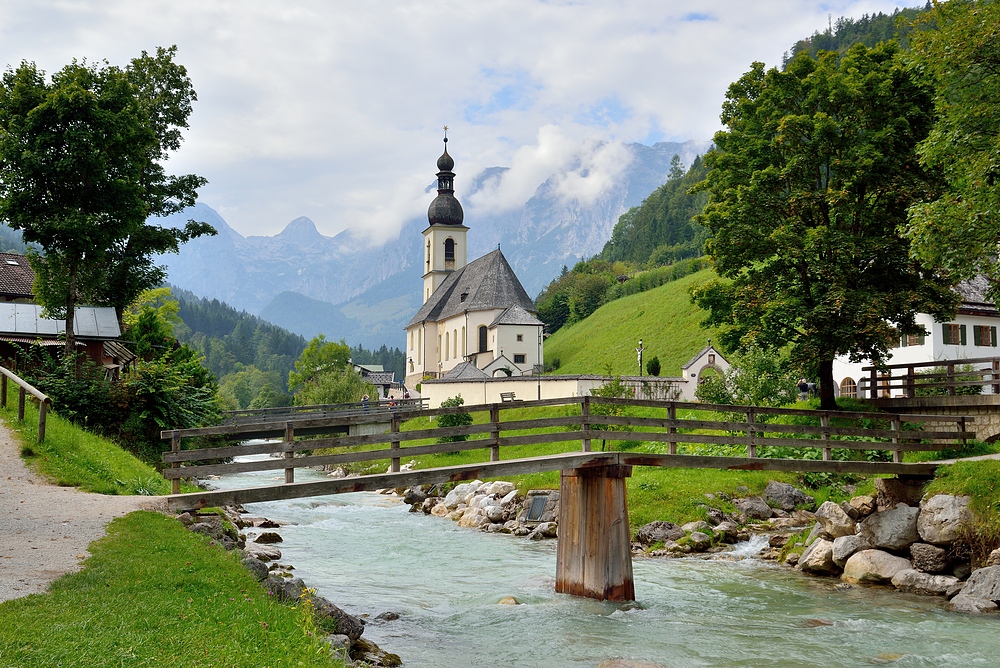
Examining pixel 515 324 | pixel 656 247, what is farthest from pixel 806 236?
pixel 656 247

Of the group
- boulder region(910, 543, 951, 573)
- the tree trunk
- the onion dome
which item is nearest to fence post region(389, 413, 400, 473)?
boulder region(910, 543, 951, 573)

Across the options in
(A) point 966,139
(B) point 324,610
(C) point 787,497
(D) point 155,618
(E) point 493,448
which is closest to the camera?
(D) point 155,618

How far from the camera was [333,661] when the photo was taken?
26.3ft

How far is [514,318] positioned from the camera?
8138 cm

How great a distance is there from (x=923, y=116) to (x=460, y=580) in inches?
690

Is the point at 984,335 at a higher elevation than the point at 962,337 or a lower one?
higher

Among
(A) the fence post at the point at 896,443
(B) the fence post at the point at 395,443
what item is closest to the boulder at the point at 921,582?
(A) the fence post at the point at 896,443

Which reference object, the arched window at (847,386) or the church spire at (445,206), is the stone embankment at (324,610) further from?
the church spire at (445,206)

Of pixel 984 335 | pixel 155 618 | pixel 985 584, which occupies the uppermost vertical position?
pixel 984 335

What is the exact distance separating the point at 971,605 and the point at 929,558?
82.9 inches

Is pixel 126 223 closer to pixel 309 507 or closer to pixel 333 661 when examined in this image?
pixel 309 507

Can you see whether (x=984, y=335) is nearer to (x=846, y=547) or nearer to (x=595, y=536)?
(x=846, y=547)

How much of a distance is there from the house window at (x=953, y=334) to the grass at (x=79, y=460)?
118 feet

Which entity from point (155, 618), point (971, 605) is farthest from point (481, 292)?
point (155, 618)
